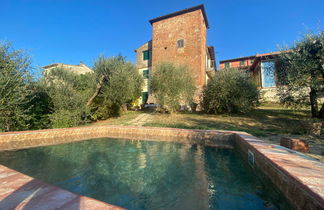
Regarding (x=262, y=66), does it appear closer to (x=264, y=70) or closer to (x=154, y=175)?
(x=264, y=70)

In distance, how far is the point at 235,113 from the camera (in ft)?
37.7

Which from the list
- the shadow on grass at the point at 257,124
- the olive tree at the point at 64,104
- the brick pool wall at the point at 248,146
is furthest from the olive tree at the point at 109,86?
the brick pool wall at the point at 248,146

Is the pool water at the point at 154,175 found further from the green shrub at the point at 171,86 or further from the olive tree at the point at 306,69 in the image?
the green shrub at the point at 171,86

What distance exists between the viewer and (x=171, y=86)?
38.5 ft

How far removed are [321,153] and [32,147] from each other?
29.1 ft

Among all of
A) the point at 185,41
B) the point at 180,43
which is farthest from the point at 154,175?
the point at 180,43

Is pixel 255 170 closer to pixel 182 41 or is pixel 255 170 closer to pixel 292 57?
pixel 292 57

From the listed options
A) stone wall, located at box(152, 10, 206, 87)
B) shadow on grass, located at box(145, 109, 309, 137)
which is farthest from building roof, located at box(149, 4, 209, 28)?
shadow on grass, located at box(145, 109, 309, 137)

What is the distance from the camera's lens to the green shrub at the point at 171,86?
1177 cm

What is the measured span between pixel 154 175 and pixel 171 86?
9.07 m

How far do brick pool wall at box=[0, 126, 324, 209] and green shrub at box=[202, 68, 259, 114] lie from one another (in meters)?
5.93

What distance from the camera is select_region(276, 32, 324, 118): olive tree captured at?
7.18m

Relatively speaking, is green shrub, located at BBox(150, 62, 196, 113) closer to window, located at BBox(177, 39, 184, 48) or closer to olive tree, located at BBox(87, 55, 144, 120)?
olive tree, located at BBox(87, 55, 144, 120)

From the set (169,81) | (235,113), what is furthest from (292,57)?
(169,81)
